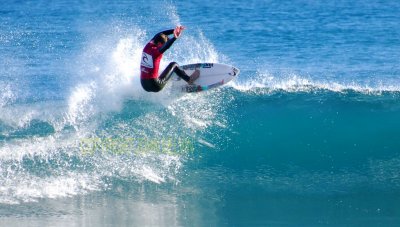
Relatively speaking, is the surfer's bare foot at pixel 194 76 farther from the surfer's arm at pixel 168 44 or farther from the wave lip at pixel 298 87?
the surfer's arm at pixel 168 44

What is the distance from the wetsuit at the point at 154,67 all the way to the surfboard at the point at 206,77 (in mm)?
606

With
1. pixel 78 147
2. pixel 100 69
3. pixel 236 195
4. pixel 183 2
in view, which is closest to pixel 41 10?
pixel 183 2

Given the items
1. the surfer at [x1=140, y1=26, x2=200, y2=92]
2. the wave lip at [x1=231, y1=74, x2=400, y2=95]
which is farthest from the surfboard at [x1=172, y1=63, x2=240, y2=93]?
the wave lip at [x1=231, y1=74, x2=400, y2=95]

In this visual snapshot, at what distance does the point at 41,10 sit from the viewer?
1051 inches

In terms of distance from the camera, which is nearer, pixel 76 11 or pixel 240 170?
pixel 240 170

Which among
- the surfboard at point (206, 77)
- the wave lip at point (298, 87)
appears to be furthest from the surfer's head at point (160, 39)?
the wave lip at point (298, 87)

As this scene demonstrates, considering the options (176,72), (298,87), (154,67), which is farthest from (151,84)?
(298,87)

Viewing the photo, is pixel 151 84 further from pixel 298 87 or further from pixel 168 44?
pixel 298 87

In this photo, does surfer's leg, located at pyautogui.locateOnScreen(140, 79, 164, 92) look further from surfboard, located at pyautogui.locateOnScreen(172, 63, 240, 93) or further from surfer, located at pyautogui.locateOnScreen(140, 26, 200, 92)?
surfboard, located at pyautogui.locateOnScreen(172, 63, 240, 93)

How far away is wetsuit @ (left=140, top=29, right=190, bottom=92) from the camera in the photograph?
12.7 metres

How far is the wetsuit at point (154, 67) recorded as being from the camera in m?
12.7

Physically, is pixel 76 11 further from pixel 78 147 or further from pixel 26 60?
pixel 78 147

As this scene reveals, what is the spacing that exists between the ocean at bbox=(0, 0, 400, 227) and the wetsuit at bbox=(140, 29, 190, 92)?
852 mm

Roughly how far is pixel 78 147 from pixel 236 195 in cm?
298
